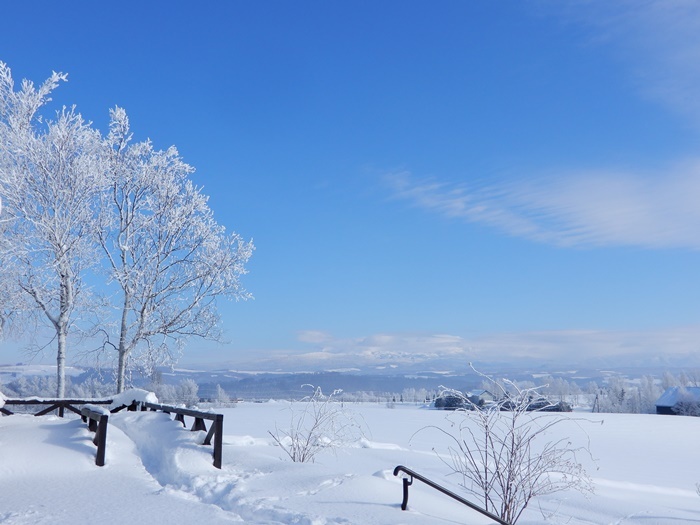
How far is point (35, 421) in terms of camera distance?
35.3 feet

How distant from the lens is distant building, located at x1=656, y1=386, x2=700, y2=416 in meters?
→ 61.2

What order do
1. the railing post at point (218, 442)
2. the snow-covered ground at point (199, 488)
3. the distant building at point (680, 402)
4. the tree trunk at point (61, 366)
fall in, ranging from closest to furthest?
the snow-covered ground at point (199, 488), the railing post at point (218, 442), the tree trunk at point (61, 366), the distant building at point (680, 402)

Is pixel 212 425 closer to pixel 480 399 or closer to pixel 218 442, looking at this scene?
pixel 218 442

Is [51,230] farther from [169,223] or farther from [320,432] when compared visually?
[320,432]

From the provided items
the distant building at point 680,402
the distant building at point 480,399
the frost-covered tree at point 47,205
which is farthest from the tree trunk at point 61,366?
the distant building at point 680,402

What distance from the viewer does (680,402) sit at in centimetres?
6275

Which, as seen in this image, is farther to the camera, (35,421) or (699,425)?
(699,425)

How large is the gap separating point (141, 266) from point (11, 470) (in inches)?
459

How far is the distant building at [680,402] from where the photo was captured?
61.2 meters

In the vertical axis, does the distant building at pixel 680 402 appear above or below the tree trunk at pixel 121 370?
below

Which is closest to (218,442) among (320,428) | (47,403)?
(320,428)

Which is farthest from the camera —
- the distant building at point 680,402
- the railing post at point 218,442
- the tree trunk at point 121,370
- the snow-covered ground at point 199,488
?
the distant building at point 680,402

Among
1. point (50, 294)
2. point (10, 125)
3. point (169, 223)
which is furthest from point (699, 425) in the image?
point (10, 125)

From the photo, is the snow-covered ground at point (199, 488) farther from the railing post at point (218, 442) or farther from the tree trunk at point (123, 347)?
the tree trunk at point (123, 347)
